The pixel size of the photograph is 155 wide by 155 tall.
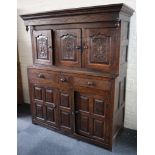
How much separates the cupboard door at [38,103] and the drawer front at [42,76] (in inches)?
4.7

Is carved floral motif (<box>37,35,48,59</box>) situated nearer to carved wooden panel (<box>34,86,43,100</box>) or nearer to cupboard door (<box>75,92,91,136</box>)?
carved wooden panel (<box>34,86,43,100</box>)

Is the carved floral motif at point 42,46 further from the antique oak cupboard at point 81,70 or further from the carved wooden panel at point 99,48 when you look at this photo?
the carved wooden panel at point 99,48

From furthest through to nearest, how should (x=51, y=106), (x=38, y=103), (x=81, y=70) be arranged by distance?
1. (x=38, y=103)
2. (x=51, y=106)
3. (x=81, y=70)

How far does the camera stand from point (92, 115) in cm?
216

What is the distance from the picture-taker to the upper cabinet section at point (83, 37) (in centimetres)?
187

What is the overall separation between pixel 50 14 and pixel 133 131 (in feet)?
6.32

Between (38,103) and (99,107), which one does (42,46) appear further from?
(99,107)

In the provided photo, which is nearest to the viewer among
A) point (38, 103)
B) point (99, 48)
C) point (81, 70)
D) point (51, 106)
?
point (99, 48)

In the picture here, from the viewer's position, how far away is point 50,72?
2.35m

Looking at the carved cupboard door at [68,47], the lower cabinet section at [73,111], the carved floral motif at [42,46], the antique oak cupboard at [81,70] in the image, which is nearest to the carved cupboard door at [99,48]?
the antique oak cupboard at [81,70]

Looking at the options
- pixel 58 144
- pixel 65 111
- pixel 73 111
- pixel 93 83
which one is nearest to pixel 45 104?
pixel 65 111

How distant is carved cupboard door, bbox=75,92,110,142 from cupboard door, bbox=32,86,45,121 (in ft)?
1.90

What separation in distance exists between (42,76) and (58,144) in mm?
924

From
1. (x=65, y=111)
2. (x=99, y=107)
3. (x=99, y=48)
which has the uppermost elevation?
(x=99, y=48)
